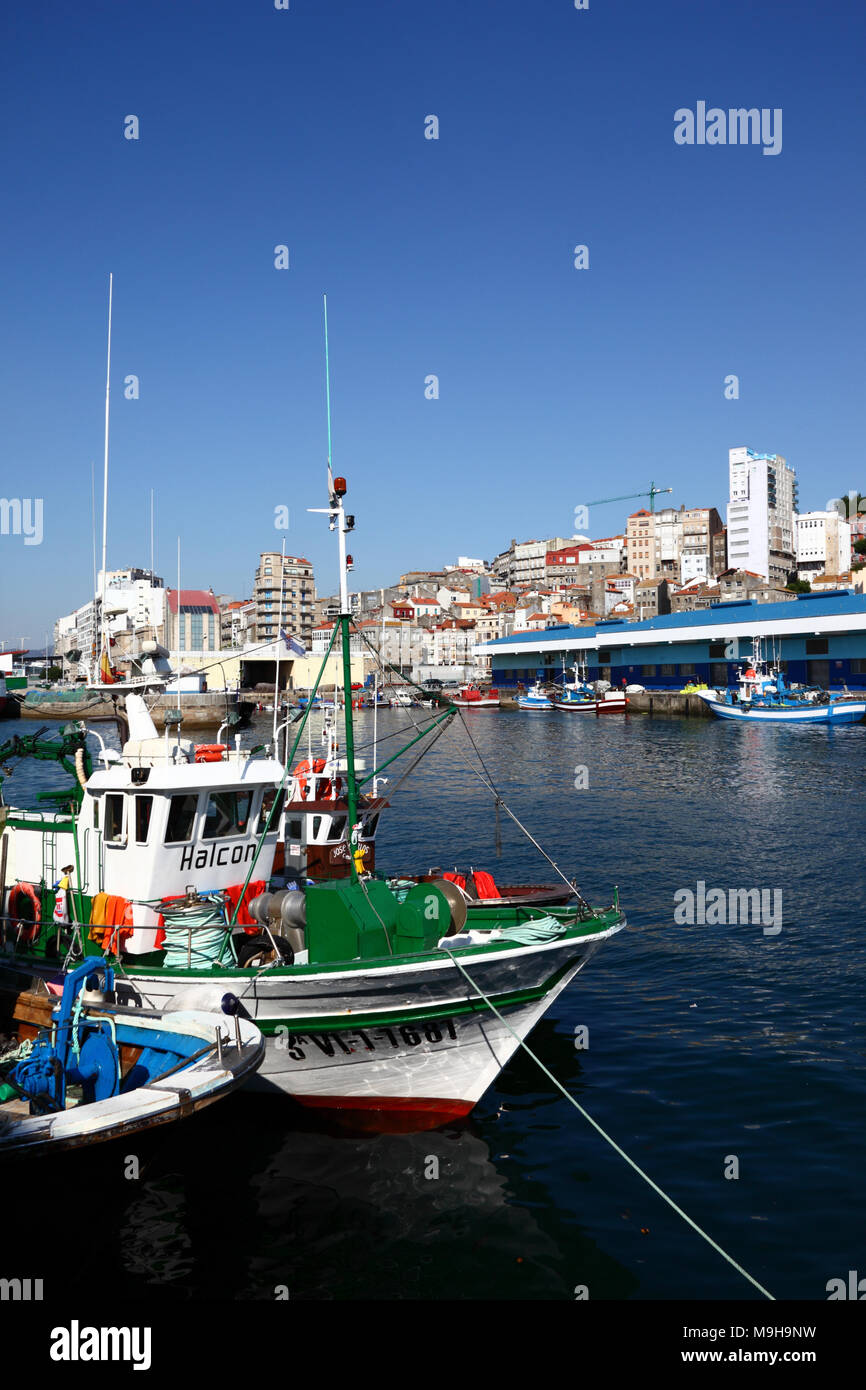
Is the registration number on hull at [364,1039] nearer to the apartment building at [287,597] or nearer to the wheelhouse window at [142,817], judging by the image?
the wheelhouse window at [142,817]

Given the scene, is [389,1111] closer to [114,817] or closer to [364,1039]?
[364,1039]

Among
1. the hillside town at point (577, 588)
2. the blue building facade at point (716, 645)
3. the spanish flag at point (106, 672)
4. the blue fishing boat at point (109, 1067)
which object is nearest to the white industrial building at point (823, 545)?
the hillside town at point (577, 588)

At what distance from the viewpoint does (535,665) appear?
117m

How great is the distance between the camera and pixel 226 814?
1502cm

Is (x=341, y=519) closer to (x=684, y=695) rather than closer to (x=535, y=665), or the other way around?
(x=684, y=695)

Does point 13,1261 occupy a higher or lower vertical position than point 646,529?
lower

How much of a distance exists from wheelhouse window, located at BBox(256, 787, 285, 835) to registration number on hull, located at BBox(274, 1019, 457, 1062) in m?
3.86

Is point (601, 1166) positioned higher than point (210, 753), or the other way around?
point (210, 753)

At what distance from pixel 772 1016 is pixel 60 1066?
37.7 ft

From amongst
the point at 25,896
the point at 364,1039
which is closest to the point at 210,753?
the point at 25,896

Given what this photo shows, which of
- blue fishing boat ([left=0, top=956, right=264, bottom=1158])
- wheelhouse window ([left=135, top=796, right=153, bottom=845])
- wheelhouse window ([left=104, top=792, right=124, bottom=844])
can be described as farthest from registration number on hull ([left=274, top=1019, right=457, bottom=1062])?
wheelhouse window ([left=104, top=792, right=124, bottom=844])

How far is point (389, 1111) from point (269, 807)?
17.9 feet
